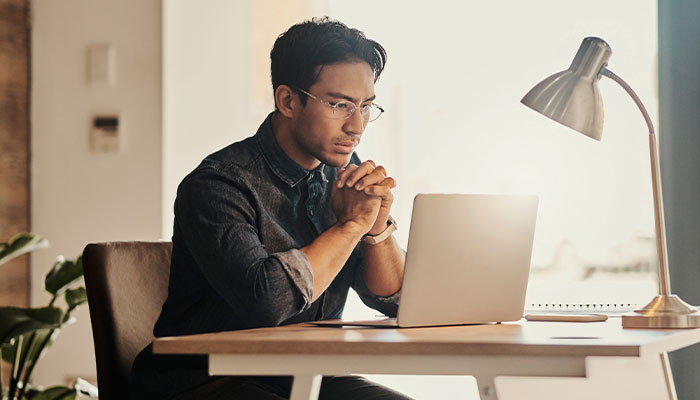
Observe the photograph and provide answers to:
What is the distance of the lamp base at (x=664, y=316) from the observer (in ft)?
4.78

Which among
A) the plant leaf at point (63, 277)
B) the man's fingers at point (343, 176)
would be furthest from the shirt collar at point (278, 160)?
the plant leaf at point (63, 277)

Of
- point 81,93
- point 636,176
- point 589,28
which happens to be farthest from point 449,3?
point 81,93

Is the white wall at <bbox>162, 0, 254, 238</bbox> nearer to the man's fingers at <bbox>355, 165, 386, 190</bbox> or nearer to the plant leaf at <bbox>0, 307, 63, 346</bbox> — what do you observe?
the plant leaf at <bbox>0, 307, 63, 346</bbox>

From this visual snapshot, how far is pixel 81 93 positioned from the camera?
3.05 m

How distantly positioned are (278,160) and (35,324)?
3.33 feet

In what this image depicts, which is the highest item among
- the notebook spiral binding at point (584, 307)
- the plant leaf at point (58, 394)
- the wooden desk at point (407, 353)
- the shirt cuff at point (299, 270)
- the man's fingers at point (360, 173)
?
the man's fingers at point (360, 173)

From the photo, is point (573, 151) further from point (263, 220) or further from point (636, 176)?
point (263, 220)

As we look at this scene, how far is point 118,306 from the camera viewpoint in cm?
157

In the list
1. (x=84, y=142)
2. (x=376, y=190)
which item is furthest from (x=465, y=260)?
(x=84, y=142)

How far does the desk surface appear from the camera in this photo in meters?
1.11

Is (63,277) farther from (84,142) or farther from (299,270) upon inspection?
(299,270)

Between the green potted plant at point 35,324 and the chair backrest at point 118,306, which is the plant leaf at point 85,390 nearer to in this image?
the green potted plant at point 35,324

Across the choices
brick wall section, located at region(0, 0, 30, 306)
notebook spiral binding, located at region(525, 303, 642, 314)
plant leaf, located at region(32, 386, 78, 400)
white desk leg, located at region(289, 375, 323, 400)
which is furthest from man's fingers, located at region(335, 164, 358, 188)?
brick wall section, located at region(0, 0, 30, 306)

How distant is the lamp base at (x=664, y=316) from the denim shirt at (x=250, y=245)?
1.52 ft
